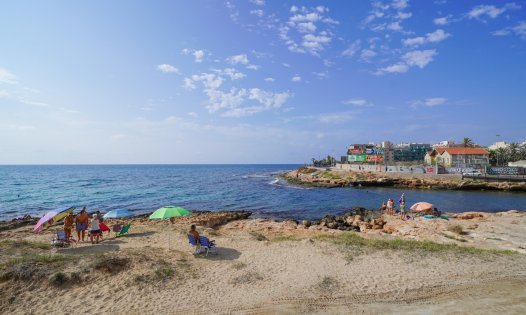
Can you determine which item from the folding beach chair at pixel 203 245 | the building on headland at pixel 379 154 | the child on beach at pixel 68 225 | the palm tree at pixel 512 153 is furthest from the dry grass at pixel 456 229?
the palm tree at pixel 512 153

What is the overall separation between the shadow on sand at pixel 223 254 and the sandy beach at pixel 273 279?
0.04 m

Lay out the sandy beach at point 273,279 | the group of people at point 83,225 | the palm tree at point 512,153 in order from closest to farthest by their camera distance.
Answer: the sandy beach at point 273,279 → the group of people at point 83,225 → the palm tree at point 512,153

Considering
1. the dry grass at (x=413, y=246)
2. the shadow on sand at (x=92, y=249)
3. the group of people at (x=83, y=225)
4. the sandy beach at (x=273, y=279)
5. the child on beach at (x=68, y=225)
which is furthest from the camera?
the group of people at (x=83, y=225)

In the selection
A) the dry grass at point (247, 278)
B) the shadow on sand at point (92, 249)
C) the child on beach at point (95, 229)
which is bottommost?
the shadow on sand at point (92, 249)

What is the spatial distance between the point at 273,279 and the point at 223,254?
3518 mm

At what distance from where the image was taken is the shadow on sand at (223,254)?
1220cm

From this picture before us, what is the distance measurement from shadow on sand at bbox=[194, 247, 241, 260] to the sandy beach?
0.15 ft

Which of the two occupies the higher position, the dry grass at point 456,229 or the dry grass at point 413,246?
the dry grass at point 413,246

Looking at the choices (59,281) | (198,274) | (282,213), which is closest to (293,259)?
(198,274)

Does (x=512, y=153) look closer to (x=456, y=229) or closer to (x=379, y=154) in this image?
(x=379, y=154)

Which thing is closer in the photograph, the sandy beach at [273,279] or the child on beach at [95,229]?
the sandy beach at [273,279]

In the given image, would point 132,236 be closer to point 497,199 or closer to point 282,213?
point 282,213

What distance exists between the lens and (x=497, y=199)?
115ft

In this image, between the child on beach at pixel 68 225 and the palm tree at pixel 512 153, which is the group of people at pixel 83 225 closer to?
the child on beach at pixel 68 225
